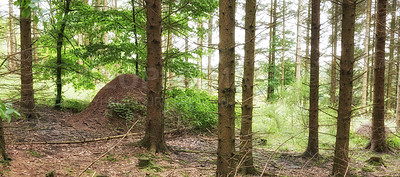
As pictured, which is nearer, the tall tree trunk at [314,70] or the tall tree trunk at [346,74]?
the tall tree trunk at [346,74]

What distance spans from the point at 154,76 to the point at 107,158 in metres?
1.97

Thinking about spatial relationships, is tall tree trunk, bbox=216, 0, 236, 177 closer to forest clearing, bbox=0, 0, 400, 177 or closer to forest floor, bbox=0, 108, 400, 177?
forest clearing, bbox=0, 0, 400, 177

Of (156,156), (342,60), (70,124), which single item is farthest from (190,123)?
(342,60)

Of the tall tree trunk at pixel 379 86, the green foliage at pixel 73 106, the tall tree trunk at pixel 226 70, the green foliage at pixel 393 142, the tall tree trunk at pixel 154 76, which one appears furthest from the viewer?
the green foliage at pixel 73 106

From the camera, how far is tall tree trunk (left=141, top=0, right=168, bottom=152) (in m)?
5.38

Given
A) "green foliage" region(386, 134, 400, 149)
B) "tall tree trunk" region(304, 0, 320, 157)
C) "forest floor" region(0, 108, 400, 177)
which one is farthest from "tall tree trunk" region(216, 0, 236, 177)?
"green foliage" region(386, 134, 400, 149)

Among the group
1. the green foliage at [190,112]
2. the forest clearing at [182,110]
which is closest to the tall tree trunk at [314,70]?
the forest clearing at [182,110]

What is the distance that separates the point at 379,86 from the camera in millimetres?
6977

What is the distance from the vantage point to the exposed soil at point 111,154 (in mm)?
4105

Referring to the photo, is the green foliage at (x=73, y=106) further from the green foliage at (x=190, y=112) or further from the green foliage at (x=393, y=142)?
the green foliage at (x=393, y=142)

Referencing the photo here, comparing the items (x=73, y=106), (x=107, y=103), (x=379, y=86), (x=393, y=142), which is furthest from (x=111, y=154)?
(x=393, y=142)

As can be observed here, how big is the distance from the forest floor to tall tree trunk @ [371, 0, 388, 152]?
0.53m

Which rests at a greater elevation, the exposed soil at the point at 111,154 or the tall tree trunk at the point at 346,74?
the tall tree trunk at the point at 346,74

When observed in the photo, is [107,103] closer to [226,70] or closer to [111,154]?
[111,154]
